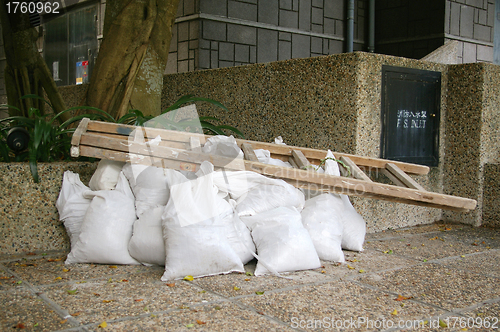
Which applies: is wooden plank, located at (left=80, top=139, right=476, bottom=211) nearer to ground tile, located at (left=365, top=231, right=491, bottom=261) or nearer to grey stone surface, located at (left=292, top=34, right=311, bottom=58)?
ground tile, located at (left=365, top=231, right=491, bottom=261)

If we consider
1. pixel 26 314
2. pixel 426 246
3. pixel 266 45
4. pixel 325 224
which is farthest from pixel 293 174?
pixel 266 45

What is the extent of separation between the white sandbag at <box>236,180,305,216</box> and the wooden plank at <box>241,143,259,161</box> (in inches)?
8.9

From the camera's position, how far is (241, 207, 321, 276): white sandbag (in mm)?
2740

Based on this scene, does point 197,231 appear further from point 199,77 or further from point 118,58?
point 199,77

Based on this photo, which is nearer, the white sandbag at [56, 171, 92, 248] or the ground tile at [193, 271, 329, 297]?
the ground tile at [193, 271, 329, 297]

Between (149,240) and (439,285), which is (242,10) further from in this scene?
(439,285)

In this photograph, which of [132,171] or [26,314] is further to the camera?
[132,171]

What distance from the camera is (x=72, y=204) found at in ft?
10.5

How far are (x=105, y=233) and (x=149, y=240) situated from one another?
300 mm

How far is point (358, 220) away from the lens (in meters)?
3.50

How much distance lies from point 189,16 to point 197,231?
5.68m

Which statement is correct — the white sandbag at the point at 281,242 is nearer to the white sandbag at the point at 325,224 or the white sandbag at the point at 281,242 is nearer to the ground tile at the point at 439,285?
the white sandbag at the point at 325,224

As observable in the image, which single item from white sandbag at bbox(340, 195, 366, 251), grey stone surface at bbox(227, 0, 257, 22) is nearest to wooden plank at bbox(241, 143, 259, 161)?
white sandbag at bbox(340, 195, 366, 251)

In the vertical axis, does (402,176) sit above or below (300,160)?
below
